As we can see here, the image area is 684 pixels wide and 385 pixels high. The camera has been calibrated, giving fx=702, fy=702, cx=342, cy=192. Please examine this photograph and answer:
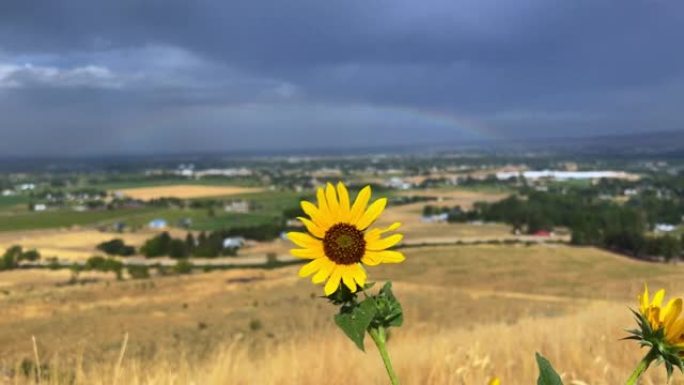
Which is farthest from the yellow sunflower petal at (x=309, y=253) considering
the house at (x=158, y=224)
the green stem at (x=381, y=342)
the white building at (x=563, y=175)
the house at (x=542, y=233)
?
the white building at (x=563, y=175)

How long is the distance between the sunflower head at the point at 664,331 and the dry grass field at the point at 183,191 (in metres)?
138

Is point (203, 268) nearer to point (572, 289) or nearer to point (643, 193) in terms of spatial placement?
point (572, 289)

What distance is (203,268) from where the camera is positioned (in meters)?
74.1

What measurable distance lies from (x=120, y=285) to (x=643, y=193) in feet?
345

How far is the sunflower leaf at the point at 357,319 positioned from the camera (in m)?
1.61

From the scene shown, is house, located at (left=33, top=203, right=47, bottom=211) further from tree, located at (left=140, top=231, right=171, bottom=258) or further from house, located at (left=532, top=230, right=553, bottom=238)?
house, located at (left=532, top=230, right=553, bottom=238)

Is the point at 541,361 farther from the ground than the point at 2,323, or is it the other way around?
the point at 541,361

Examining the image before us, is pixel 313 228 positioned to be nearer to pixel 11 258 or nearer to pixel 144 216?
pixel 11 258

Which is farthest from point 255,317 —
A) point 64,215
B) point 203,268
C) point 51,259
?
point 64,215

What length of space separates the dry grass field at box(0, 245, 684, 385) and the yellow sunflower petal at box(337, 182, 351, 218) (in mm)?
1988

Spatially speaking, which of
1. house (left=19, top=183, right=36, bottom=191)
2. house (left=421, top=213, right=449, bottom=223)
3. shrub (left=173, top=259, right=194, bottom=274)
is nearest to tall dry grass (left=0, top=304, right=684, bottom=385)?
shrub (left=173, top=259, right=194, bottom=274)

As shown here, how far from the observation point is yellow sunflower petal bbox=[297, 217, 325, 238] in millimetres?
1679

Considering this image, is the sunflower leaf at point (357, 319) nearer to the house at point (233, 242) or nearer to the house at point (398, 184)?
the house at point (233, 242)

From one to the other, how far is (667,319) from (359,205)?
798mm
